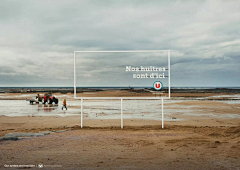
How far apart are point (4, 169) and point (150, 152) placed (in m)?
4.15

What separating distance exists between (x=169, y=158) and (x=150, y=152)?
80 centimetres

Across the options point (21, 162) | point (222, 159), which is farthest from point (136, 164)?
point (21, 162)

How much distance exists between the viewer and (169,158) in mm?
6445

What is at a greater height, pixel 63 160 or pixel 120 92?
pixel 120 92

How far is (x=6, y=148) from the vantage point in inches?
293

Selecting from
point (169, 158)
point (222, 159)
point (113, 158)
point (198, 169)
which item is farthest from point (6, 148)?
point (222, 159)

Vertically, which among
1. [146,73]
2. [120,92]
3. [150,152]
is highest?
[146,73]

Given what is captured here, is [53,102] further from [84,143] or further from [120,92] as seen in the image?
[84,143]

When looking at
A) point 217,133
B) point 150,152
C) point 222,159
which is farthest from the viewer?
point 217,133

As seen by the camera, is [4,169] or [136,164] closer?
[4,169]

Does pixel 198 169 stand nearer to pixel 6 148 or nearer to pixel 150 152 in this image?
pixel 150 152

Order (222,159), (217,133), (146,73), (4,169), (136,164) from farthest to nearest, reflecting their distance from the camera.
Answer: (146,73) < (217,133) < (222,159) < (136,164) < (4,169)

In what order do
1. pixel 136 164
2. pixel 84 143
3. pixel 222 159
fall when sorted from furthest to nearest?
1. pixel 84 143
2. pixel 222 159
3. pixel 136 164

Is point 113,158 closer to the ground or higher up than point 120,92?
closer to the ground
